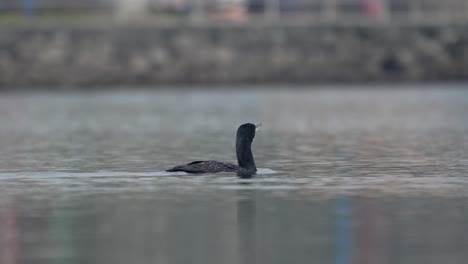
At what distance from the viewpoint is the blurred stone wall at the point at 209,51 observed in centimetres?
6031

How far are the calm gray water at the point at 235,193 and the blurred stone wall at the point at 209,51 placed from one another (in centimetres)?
1838

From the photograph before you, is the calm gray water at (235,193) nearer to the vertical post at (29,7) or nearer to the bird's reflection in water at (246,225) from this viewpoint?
the bird's reflection in water at (246,225)

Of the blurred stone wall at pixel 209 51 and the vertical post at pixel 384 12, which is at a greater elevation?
the vertical post at pixel 384 12

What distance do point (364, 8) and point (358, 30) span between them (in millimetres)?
6022

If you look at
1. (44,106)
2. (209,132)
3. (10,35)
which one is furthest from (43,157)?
(10,35)

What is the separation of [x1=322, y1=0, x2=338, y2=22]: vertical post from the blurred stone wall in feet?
3.82

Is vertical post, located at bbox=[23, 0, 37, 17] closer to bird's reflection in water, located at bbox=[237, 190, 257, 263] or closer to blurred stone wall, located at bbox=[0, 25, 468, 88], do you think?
blurred stone wall, located at bbox=[0, 25, 468, 88]

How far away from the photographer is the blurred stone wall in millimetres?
60312

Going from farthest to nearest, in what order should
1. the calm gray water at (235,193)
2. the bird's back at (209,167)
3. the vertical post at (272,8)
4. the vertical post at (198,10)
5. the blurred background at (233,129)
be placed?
the vertical post at (272,8), the vertical post at (198,10), the bird's back at (209,167), the blurred background at (233,129), the calm gray water at (235,193)

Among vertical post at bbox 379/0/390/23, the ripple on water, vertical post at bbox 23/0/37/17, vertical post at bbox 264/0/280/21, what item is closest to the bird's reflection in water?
the ripple on water

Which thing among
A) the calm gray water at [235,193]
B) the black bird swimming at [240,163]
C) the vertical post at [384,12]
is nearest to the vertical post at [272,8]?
the vertical post at [384,12]

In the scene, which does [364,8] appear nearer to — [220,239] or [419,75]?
[419,75]

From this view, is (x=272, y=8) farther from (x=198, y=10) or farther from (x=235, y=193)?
(x=235, y=193)

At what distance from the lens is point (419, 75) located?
62.1 meters
